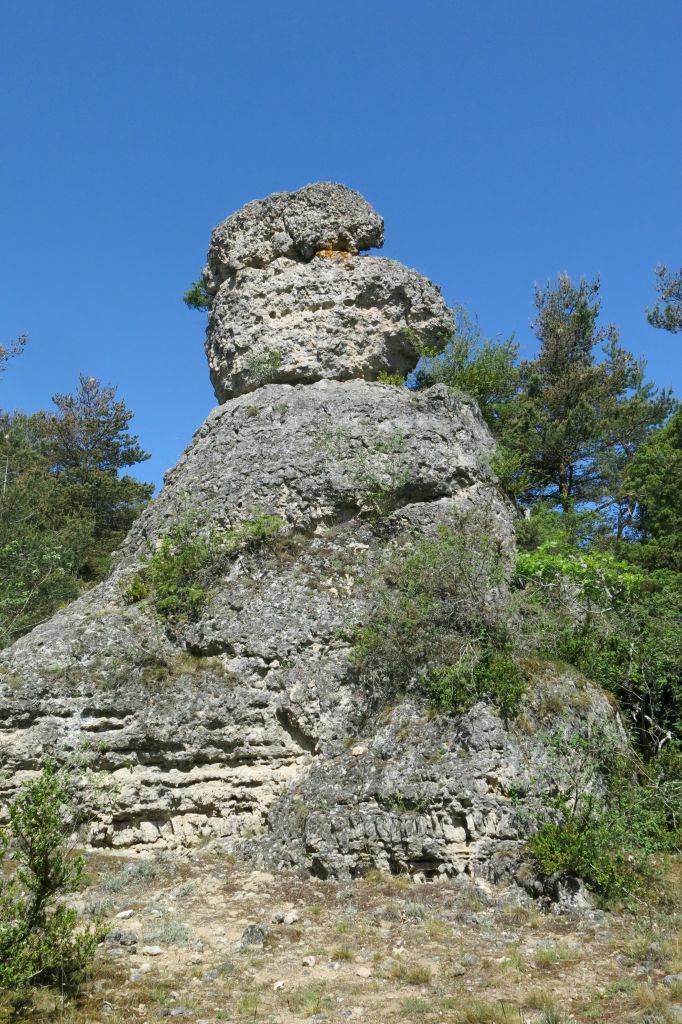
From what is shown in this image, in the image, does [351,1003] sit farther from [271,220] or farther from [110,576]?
[271,220]

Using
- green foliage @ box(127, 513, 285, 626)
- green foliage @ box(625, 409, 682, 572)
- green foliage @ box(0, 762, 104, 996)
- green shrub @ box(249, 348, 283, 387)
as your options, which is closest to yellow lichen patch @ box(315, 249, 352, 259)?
green shrub @ box(249, 348, 283, 387)

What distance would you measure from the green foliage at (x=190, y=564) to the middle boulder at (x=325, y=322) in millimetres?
3470

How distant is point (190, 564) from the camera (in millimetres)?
10398

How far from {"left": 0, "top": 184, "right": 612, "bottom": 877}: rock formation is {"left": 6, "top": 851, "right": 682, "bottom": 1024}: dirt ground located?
53cm

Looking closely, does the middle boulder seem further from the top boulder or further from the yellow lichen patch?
the top boulder

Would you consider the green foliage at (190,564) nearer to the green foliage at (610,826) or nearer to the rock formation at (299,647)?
the rock formation at (299,647)

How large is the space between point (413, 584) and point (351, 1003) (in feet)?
16.0

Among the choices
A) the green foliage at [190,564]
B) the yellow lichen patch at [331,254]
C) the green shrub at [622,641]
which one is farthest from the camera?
the yellow lichen patch at [331,254]

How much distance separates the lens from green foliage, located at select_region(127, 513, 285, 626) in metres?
10.0

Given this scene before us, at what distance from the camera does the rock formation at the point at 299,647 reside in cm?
772

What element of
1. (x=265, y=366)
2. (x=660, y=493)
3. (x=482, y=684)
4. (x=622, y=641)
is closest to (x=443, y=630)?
(x=482, y=684)

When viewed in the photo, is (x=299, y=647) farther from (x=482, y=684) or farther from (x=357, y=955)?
(x=357, y=955)

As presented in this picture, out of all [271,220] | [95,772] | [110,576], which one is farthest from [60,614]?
[271,220]

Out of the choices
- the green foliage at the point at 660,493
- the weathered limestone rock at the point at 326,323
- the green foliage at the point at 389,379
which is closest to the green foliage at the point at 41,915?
the weathered limestone rock at the point at 326,323
